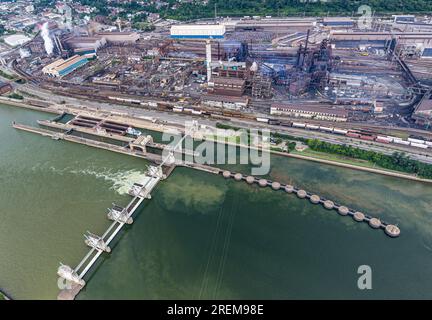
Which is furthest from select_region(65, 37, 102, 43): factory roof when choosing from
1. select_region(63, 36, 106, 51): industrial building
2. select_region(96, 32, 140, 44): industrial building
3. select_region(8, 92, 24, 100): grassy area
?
select_region(8, 92, 24, 100): grassy area

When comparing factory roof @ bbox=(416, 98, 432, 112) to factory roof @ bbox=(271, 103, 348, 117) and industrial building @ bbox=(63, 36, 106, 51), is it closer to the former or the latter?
factory roof @ bbox=(271, 103, 348, 117)

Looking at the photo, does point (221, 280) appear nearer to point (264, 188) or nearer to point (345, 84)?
point (264, 188)

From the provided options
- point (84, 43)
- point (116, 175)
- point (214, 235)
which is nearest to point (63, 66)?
point (84, 43)

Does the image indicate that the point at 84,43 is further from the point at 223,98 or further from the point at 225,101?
the point at 225,101

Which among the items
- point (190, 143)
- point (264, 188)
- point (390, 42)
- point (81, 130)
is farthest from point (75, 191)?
point (390, 42)

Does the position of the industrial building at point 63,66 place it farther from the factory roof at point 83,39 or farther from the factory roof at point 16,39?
the factory roof at point 16,39

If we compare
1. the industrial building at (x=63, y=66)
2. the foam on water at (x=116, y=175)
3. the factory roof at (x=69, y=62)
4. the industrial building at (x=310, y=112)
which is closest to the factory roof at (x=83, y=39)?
the factory roof at (x=69, y=62)
